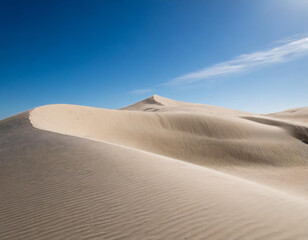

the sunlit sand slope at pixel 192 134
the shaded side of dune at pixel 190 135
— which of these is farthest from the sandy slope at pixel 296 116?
the shaded side of dune at pixel 190 135

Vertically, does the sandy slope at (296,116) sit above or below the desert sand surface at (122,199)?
below

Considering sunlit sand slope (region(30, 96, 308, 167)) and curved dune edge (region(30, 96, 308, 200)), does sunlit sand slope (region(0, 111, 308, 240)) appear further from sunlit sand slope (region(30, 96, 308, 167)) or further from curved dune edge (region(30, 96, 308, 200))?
sunlit sand slope (region(30, 96, 308, 167))

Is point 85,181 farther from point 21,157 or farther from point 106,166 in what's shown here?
point 21,157

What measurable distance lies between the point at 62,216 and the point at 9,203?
162 centimetres

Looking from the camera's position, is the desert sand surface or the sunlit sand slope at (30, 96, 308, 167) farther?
the sunlit sand slope at (30, 96, 308, 167)

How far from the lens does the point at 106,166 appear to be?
224 inches

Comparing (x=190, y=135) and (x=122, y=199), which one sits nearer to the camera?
(x=122, y=199)

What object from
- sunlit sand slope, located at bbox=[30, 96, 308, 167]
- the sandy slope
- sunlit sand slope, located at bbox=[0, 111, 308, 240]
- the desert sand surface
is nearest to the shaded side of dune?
sunlit sand slope, located at bbox=[30, 96, 308, 167]

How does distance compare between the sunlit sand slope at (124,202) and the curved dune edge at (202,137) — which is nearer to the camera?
the sunlit sand slope at (124,202)

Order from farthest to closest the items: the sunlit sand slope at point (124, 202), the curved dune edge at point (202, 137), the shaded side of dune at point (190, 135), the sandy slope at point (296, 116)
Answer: the sandy slope at point (296, 116), the shaded side of dune at point (190, 135), the curved dune edge at point (202, 137), the sunlit sand slope at point (124, 202)

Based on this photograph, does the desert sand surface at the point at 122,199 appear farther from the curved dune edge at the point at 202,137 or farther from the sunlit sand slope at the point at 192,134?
the sunlit sand slope at the point at 192,134

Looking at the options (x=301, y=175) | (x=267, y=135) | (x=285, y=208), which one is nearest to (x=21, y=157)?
(x=285, y=208)

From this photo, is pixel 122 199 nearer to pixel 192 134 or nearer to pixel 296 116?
pixel 192 134

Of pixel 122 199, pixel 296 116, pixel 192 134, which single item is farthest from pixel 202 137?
pixel 296 116
